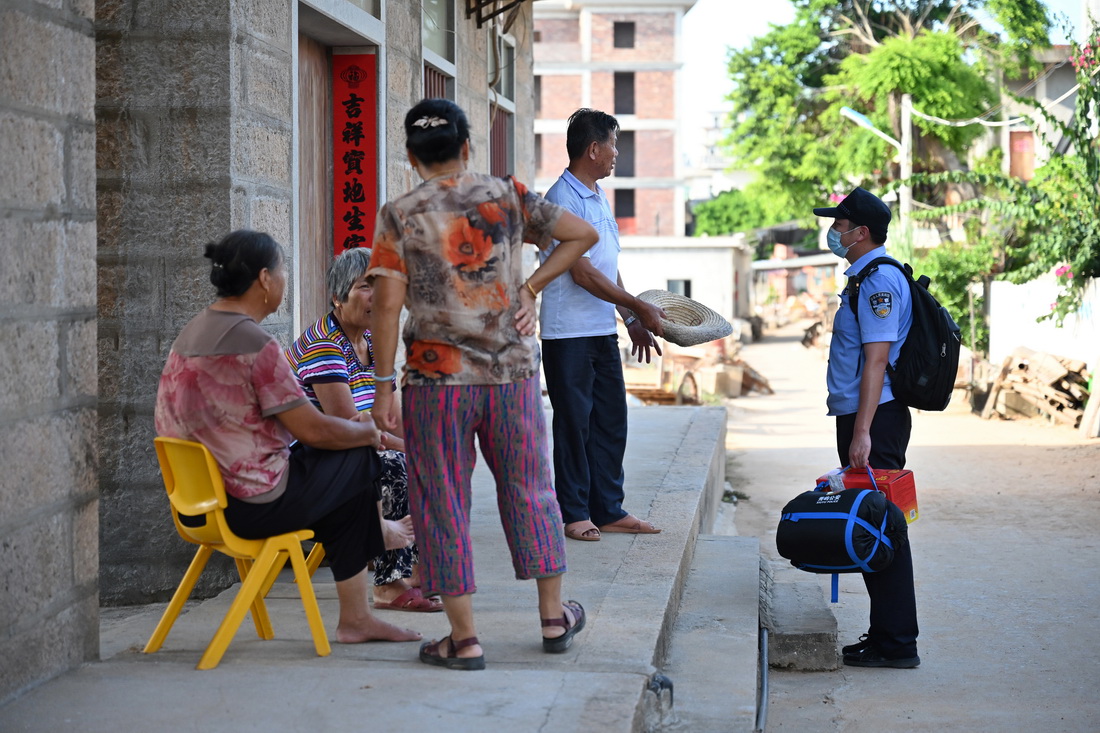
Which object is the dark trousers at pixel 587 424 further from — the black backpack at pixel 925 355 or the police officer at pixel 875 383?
the black backpack at pixel 925 355

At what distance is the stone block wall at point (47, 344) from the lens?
3.11m

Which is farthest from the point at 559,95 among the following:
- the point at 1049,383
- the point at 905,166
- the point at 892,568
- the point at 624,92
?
the point at 892,568

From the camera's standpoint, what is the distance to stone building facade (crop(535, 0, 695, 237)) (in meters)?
49.5

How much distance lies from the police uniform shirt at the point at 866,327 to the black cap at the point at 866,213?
0.08m

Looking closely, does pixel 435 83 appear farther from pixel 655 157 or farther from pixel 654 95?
pixel 654 95

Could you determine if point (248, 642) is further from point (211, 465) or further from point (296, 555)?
point (211, 465)

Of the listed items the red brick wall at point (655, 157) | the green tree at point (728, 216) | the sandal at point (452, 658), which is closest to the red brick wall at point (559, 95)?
the red brick wall at point (655, 157)

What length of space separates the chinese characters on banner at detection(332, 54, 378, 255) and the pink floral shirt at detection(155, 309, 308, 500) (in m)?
2.91

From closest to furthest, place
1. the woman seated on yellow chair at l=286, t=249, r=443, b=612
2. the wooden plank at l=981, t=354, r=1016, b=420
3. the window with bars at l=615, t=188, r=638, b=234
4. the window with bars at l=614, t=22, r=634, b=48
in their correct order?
1. the woman seated on yellow chair at l=286, t=249, r=443, b=612
2. the wooden plank at l=981, t=354, r=1016, b=420
3. the window with bars at l=614, t=22, r=634, b=48
4. the window with bars at l=615, t=188, r=638, b=234

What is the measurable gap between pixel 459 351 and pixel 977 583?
4.80 meters

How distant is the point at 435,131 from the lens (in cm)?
335

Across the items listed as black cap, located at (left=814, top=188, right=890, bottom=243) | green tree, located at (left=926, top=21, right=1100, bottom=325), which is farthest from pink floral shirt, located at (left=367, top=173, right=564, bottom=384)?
green tree, located at (left=926, top=21, right=1100, bottom=325)

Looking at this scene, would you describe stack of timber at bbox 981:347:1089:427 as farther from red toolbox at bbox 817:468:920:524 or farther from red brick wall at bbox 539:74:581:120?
red brick wall at bbox 539:74:581:120

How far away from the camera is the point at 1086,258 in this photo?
17.0m
